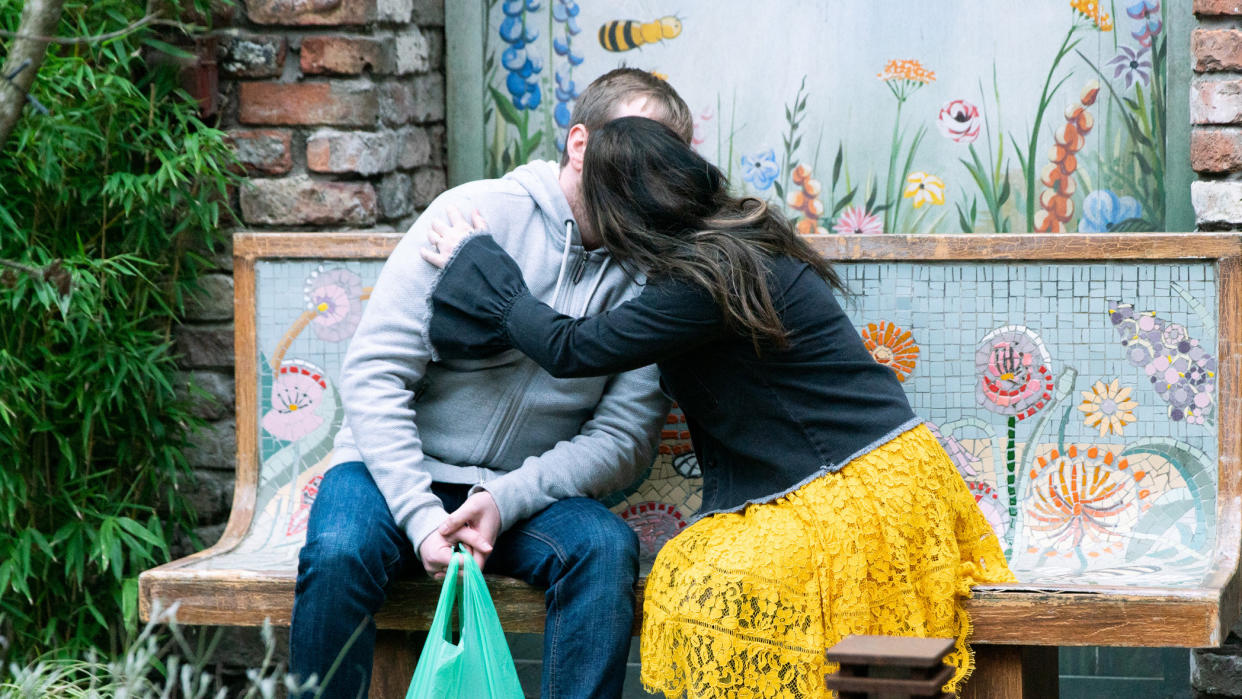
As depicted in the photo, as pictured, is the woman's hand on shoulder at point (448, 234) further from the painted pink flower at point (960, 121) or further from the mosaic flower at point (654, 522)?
the painted pink flower at point (960, 121)

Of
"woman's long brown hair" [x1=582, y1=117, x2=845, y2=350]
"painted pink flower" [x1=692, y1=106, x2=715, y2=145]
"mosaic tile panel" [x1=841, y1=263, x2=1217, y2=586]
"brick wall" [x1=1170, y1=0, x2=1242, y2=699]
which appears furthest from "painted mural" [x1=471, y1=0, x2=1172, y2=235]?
"woman's long brown hair" [x1=582, y1=117, x2=845, y2=350]

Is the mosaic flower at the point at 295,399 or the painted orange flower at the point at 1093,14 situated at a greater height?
the painted orange flower at the point at 1093,14

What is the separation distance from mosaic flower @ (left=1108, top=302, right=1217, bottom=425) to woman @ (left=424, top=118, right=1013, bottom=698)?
1.49 ft

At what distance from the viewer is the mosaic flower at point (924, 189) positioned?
3178 mm

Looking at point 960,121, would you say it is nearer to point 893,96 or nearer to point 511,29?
point 893,96

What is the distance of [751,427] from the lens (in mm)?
2229

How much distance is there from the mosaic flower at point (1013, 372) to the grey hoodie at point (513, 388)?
1.95ft

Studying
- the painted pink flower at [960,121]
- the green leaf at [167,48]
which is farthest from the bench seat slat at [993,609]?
the painted pink flower at [960,121]

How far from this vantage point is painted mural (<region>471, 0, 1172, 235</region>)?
3.08 m

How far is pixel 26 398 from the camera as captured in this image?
280 cm

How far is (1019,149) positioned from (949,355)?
0.74 meters

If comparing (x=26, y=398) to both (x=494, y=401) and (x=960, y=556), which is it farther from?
(x=960, y=556)

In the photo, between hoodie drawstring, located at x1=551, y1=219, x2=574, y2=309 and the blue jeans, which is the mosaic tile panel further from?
the blue jeans

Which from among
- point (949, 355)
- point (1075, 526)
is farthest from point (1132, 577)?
point (949, 355)
